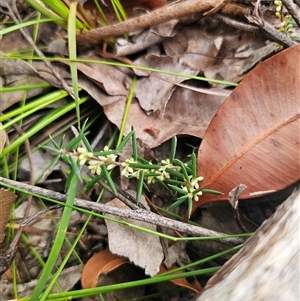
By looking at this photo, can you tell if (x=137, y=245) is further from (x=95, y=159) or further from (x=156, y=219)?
(x=95, y=159)

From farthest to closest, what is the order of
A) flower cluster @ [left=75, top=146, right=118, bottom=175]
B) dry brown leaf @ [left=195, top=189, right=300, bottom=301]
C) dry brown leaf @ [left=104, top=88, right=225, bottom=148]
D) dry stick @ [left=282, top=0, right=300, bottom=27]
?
1. dry brown leaf @ [left=104, top=88, right=225, bottom=148]
2. dry stick @ [left=282, top=0, right=300, bottom=27]
3. flower cluster @ [left=75, top=146, right=118, bottom=175]
4. dry brown leaf @ [left=195, top=189, right=300, bottom=301]

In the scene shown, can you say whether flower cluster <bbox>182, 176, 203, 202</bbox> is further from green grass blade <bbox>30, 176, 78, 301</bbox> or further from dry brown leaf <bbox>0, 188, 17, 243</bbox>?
dry brown leaf <bbox>0, 188, 17, 243</bbox>

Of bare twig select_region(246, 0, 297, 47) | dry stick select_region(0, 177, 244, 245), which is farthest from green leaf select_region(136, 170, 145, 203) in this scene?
bare twig select_region(246, 0, 297, 47)

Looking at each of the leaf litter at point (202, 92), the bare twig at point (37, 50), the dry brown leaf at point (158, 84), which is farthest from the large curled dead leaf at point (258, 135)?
the bare twig at point (37, 50)

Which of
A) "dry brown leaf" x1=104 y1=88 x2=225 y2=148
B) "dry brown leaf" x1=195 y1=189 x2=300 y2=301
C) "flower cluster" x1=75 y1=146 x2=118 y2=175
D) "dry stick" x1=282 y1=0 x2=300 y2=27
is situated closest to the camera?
"dry brown leaf" x1=195 y1=189 x2=300 y2=301

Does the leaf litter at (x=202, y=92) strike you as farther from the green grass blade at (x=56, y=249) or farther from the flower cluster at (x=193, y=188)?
the green grass blade at (x=56, y=249)

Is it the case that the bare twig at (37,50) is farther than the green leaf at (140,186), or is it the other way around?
the bare twig at (37,50)
